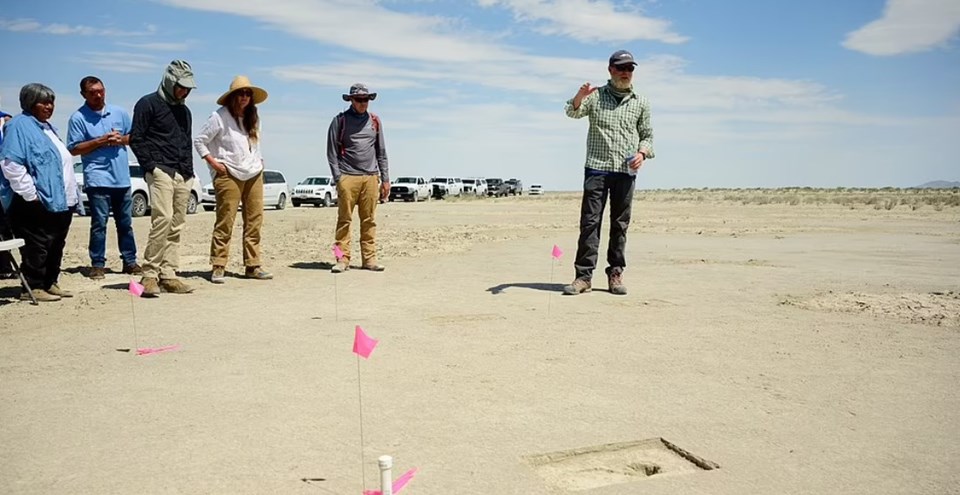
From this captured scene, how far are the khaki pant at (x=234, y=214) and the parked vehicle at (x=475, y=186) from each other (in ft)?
185

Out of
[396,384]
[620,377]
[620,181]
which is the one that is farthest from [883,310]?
[396,384]

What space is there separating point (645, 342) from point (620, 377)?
3.32ft

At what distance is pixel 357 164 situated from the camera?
9836 millimetres

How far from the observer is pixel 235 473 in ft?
10.3

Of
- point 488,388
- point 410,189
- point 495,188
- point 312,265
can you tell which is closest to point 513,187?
point 495,188

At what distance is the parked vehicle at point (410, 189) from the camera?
4959cm

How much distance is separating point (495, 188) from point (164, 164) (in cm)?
6524

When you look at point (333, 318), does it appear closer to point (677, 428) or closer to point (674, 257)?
point (677, 428)

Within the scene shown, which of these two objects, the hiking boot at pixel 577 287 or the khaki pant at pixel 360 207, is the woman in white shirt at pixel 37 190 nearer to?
the khaki pant at pixel 360 207

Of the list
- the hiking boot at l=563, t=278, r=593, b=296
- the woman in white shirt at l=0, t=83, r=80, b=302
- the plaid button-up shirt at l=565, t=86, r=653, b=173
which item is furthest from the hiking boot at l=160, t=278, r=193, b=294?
the plaid button-up shirt at l=565, t=86, r=653, b=173

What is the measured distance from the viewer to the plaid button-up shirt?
309 inches

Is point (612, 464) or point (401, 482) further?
point (612, 464)

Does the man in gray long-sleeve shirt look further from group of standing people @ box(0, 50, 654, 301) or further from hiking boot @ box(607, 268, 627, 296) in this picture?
hiking boot @ box(607, 268, 627, 296)

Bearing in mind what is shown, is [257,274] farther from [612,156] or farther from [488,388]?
[488,388]
